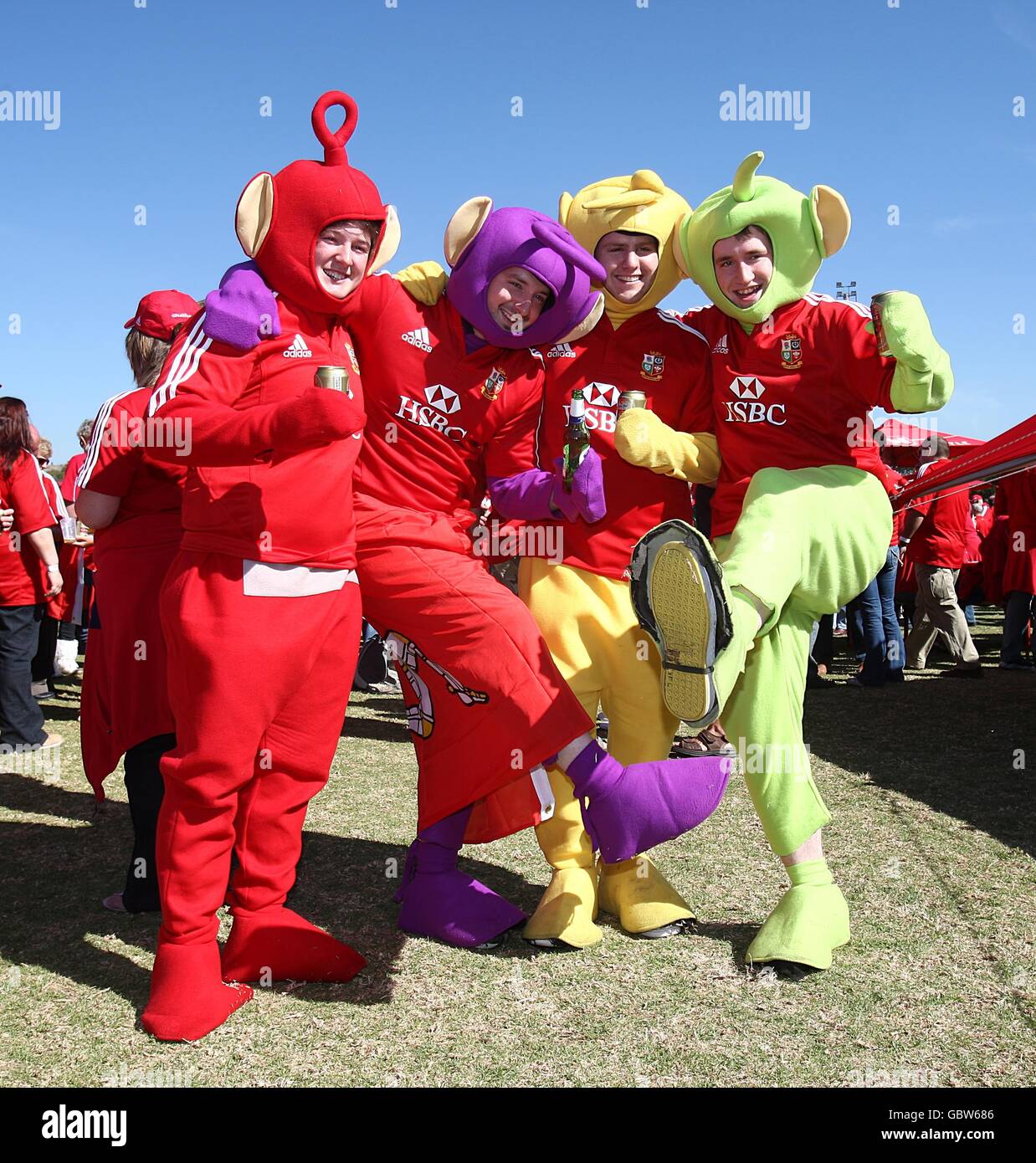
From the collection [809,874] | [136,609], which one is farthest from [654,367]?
[136,609]

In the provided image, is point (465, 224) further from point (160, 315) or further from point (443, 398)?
point (160, 315)

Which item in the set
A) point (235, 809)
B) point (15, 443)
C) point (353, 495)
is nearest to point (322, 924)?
point (235, 809)

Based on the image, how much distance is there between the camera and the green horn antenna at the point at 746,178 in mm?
3277

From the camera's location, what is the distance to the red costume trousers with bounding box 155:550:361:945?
268cm

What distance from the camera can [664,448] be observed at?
331cm

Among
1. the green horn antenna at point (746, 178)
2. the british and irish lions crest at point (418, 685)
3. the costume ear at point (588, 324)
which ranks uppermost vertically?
the green horn antenna at point (746, 178)

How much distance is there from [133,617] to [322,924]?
3.96 feet

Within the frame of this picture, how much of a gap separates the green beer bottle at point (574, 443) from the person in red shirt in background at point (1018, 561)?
645cm

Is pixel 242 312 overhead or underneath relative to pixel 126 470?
overhead

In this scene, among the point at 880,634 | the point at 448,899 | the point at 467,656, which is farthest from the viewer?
the point at 880,634

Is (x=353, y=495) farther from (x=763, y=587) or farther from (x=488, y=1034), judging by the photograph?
(x=488, y=1034)

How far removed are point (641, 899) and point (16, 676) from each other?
444cm

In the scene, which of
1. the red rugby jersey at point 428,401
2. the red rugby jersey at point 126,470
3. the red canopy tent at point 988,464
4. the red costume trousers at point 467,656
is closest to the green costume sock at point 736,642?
the red costume trousers at point 467,656

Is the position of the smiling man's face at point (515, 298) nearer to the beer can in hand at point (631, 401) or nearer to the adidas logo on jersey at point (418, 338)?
the adidas logo on jersey at point (418, 338)
